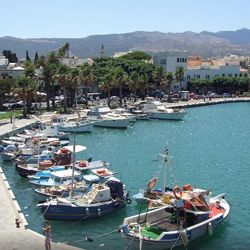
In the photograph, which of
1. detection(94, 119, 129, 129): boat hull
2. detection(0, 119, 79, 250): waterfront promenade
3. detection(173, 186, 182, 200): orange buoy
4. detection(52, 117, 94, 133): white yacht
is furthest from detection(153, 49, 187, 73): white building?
detection(173, 186, 182, 200): orange buoy

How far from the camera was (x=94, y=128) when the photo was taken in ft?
297

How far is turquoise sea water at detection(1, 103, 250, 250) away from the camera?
37.3 meters

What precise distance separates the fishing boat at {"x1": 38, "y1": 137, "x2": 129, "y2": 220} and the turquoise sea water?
54 cm

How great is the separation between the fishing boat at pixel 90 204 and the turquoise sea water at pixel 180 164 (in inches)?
21.3

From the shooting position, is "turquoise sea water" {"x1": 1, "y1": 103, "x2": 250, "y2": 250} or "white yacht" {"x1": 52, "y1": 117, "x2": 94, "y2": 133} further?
"white yacht" {"x1": 52, "y1": 117, "x2": 94, "y2": 133}

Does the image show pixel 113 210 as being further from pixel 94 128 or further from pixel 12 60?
pixel 12 60

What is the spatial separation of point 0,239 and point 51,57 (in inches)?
3584

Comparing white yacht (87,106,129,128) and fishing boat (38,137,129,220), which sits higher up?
fishing boat (38,137,129,220)

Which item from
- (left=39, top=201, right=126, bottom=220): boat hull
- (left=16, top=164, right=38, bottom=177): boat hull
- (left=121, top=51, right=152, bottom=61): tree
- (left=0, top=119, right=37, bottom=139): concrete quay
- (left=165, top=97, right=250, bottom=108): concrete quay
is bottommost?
(left=165, top=97, right=250, bottom=108): concrete quay

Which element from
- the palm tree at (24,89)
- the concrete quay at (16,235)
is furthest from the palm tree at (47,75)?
the concrete quay at (16,235)

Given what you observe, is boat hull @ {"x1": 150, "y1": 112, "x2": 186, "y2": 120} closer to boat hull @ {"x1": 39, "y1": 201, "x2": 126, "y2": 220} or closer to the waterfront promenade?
the waterfront promenade

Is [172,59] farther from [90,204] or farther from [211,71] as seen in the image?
[90,204]

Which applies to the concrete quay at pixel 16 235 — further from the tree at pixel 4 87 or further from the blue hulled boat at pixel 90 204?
the tree at pixel 4 87

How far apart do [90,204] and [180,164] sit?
21411 mm
